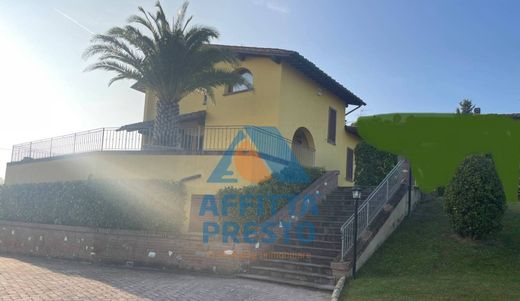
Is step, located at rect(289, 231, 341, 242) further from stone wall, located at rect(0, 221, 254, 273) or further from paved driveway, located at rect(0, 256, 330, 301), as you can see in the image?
paved driveway, located at rect(0, 256, 330, 301)

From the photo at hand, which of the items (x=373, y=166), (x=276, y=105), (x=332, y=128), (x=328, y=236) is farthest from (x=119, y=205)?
(x=332, y=128)

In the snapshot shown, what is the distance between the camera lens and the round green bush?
10.2 meters

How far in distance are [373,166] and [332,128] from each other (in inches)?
152

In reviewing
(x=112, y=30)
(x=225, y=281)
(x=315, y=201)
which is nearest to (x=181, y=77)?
(x=112, y=30)

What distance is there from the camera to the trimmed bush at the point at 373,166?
16016 millimetres

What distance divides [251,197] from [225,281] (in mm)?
2645

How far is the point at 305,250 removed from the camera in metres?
10.9

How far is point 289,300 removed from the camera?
8.31 meters

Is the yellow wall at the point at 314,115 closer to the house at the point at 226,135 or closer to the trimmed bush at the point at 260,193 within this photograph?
the house at the point at 226,135

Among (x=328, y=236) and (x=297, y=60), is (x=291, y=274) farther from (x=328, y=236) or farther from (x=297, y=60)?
(x=297, y=60)

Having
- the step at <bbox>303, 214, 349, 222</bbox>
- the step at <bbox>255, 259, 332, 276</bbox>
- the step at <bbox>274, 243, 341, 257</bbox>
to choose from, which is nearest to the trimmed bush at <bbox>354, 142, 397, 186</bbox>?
the step at <bbox>303, 214, 349, 222</bbox>

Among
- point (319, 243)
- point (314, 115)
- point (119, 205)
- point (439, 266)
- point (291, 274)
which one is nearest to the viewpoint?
point (439, 266)

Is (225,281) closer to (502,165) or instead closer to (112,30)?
(502,165)

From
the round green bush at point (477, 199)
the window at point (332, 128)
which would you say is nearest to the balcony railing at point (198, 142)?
the window at point (332, 128)
